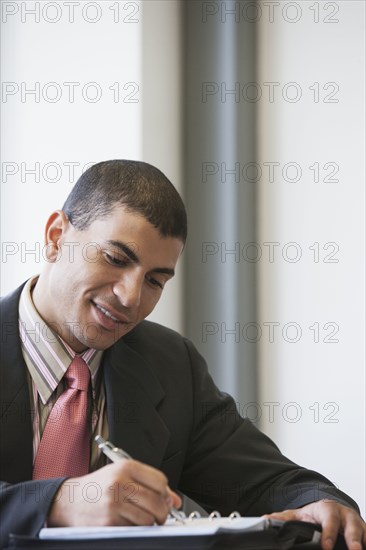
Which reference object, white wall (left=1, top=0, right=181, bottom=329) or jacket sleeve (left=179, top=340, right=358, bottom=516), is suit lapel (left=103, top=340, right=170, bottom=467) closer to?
jacket sleeve (left=179, top=340, right=358, bottom=516)

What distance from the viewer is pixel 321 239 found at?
295 centimetres

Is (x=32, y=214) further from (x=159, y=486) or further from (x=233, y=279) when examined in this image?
(x=159, y=486)

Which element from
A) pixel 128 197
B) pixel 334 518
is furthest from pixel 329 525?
pixel 128 197

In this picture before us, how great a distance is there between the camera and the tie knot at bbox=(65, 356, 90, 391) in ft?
6.26

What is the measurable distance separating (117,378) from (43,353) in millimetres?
179

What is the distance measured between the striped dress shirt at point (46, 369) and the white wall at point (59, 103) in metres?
0.75

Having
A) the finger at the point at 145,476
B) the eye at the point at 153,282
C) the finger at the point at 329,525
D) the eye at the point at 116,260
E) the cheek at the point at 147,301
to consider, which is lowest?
the finger at the point at 329,525

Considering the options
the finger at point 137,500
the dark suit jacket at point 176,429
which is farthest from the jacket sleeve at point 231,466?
the finger at point 137,500

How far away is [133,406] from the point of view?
195 centimetres

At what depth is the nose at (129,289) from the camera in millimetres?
1823

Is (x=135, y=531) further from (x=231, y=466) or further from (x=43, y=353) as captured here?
(x=231, y=466)

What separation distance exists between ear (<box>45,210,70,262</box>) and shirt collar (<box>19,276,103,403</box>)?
0.11 m

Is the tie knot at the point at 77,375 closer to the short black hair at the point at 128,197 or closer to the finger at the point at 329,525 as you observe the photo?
the short black hair at the point at 128,197

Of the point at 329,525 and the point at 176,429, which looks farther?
the point at 176,429
